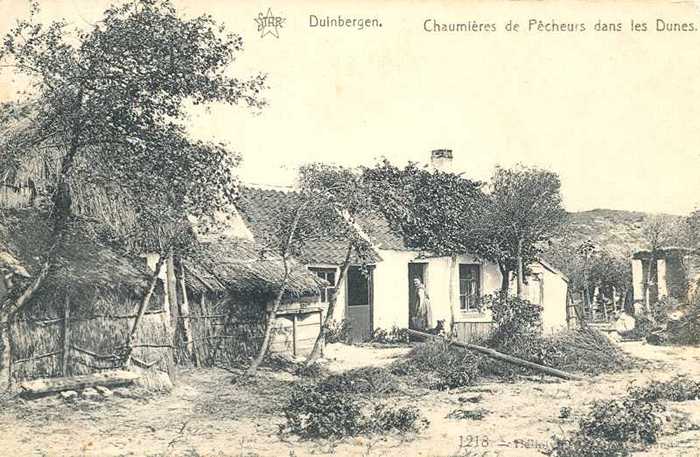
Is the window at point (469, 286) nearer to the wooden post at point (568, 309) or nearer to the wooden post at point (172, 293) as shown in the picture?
the wooden post at point (568, 309)

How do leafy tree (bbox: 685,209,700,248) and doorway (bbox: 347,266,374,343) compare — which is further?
doorway (bbox: 347,266,374,343)

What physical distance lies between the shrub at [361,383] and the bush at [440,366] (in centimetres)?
74

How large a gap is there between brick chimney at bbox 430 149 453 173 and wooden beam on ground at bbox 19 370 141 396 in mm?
9697

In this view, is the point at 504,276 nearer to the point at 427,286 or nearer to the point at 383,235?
the point at 427,286

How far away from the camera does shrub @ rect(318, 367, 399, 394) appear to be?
1017 centimetres

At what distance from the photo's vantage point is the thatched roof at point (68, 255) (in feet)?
29.1

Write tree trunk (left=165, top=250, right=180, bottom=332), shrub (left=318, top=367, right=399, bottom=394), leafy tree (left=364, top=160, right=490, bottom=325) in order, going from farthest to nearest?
leafy tree (left=364, top=160, right=490, bottom=325) → tree trunk (left=165, top=250, right=180, bottom=332) → shrub (left=318, top=367, right=399, bottom=394)

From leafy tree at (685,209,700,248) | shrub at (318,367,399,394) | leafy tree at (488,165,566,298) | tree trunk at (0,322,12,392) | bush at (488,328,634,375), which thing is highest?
leafy tree at (488,165,566,298)

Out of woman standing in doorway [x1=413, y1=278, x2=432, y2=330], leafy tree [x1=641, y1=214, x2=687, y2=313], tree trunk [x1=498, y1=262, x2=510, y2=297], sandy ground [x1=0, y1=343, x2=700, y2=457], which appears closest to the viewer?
sandy ground [x1=0, y1=343, x2=700, y2=457]

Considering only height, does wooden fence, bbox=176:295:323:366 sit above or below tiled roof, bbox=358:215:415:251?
below

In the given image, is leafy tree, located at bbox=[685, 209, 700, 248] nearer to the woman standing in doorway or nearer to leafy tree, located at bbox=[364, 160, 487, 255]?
leafy tree, located at bbox=[364, 160, 487, 255]

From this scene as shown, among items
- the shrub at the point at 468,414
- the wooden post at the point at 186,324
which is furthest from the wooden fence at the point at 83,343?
the shrub at the point at 468,414

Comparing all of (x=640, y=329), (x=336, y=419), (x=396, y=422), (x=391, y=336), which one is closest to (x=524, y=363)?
(x=396, y=422)

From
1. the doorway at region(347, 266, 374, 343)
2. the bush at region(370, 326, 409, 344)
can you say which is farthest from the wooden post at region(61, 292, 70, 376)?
the bush at region(370, 326, 409, 344)
